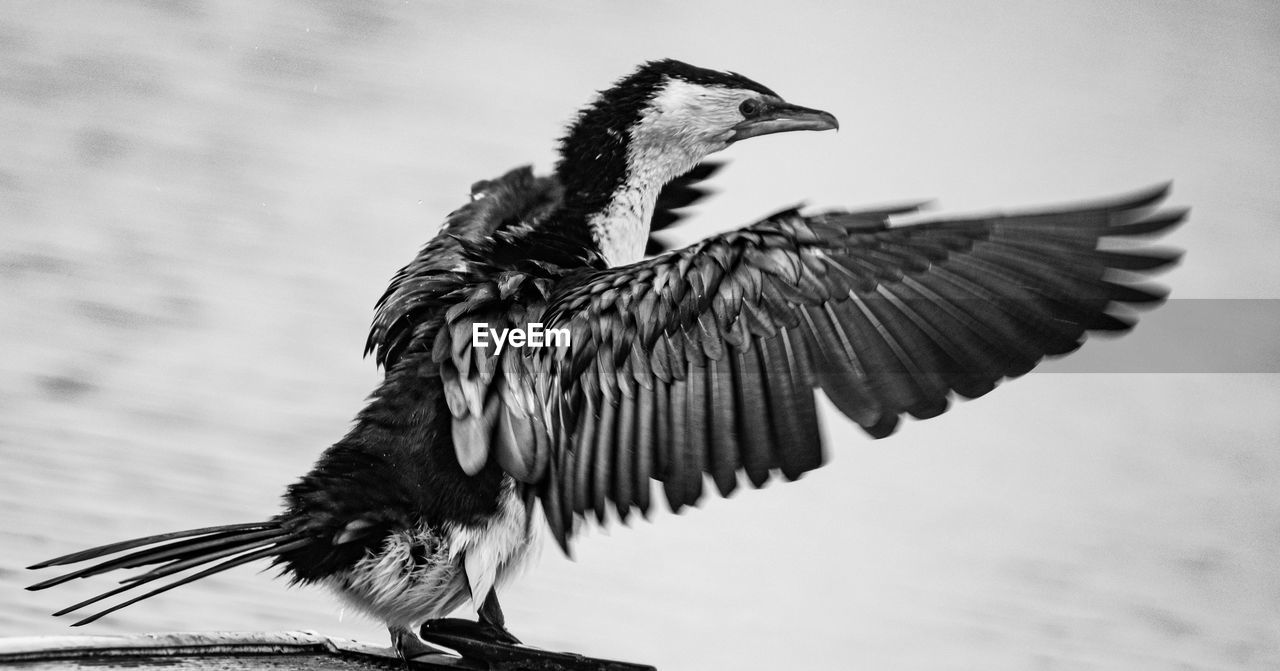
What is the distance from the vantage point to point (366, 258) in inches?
128

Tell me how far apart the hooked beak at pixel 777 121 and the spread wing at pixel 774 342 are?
0.48m

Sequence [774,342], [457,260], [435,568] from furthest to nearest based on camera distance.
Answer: [457,260], [435,568], [774,342]

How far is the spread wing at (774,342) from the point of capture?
5.42ft

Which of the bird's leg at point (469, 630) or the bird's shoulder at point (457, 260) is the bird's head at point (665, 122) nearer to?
the bird's shoulder at point (457, 260)

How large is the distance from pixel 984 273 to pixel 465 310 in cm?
68

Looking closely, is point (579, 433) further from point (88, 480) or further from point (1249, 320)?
point (1249, 320)

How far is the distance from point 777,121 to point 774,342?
0.62 meters

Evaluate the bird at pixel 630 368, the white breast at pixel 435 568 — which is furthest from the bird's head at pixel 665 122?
the white breast at pixel 435 568

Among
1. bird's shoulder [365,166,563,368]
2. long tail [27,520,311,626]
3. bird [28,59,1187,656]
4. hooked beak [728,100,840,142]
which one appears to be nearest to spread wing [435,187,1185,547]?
bird [28,59,1187,656]

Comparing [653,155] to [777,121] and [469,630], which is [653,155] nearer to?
[777,121]

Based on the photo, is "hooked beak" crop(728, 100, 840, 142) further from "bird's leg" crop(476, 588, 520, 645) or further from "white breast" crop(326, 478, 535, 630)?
Answer: "bird's leg" crop(476, 588, 520, 645)

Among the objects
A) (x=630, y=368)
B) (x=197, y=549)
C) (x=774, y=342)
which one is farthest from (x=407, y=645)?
(x=774, y=342)

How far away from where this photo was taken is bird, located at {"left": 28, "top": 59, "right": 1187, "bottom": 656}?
167cm

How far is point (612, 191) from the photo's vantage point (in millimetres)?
2146
